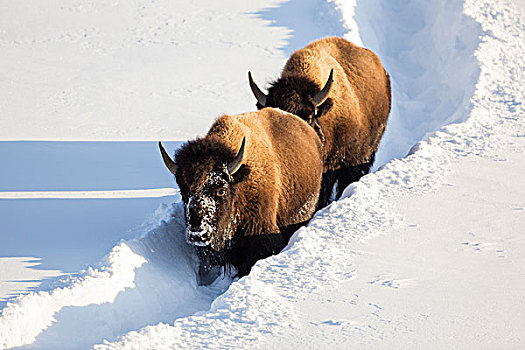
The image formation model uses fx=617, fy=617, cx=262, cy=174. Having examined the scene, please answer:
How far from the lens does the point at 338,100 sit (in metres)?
7.43

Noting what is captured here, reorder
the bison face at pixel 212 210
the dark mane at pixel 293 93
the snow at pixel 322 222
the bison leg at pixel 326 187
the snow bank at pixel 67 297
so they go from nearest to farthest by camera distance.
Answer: the snow at pixel 322 222 → the snow bank at pixel 67 297 → the bison face at pixel 212 210 → the dark mane at pixel 293 93 → the bison leg at pixel 326 187

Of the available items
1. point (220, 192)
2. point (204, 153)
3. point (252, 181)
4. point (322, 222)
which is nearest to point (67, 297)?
point (220, 192)

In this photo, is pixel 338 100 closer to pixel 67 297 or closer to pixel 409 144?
pixel 409 144

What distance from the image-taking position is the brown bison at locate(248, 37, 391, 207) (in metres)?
6.97

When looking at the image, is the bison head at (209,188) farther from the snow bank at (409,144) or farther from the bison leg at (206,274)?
the snow bank at (409,144)

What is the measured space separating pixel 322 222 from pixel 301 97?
211cm

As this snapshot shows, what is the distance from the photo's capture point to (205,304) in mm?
5129

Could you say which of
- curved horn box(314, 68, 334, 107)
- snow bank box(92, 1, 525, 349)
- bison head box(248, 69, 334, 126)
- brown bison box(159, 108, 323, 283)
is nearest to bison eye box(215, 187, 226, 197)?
brown bison box(159, 108, 323, 283)

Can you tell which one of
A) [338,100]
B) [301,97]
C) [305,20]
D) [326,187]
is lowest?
[326,187]

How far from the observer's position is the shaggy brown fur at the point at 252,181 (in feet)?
17.1

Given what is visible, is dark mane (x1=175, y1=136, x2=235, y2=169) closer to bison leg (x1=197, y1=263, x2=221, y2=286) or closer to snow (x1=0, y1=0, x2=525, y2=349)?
snow (x1=0, y1=0, x2=525, y2=349)

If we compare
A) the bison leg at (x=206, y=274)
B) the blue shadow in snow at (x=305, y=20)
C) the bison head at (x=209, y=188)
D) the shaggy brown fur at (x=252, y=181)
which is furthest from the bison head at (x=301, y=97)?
the blue shadow in snow at (x=305, y=20)

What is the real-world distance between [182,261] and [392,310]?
95.2 inches

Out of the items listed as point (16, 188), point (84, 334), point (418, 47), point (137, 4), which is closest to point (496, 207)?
point (84, 334)
